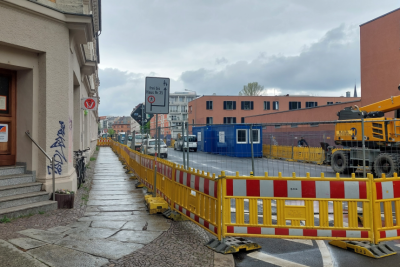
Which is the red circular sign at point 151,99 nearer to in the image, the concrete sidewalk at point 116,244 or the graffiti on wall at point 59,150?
the graffiti on wall at point 59,150

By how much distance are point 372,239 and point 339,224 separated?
0.52 meters

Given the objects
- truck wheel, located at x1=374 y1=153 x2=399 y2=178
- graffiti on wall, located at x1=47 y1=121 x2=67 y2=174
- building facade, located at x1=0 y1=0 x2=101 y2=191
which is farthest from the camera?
truck wheel, located at x1=374 y1=153 x2=399 y2=178

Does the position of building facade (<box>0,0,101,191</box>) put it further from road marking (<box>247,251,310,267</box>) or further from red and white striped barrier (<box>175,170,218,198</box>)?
road marking (<box>247,251,310,267</box>)

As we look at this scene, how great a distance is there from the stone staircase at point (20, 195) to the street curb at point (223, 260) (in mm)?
4224

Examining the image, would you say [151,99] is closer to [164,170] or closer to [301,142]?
[164,170]

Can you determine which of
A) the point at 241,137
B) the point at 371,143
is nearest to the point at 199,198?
the point at 241,137

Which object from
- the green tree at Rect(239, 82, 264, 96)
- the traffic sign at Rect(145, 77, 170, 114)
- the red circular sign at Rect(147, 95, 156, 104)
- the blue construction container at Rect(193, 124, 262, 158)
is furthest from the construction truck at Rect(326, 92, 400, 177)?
the green tree at Rect(239, 82, 264, 96)

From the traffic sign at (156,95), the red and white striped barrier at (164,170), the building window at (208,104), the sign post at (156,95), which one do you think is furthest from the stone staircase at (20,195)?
the building window at (208,104)

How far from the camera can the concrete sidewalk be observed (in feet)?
14.8

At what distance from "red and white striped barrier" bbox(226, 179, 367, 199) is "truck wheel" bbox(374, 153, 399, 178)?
901cm

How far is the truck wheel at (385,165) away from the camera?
12.7m

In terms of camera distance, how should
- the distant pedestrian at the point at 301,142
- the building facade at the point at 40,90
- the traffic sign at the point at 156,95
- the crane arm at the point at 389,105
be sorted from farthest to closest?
1. the crane arm at the point at 389,105
2. the distant pedestrian at the point at 301,142
3. the traffic sign at the point at 156,95
4. the building facade at the point at 40,90

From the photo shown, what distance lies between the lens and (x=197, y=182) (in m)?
5.93

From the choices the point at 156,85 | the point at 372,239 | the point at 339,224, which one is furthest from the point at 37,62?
the point at 372,239
